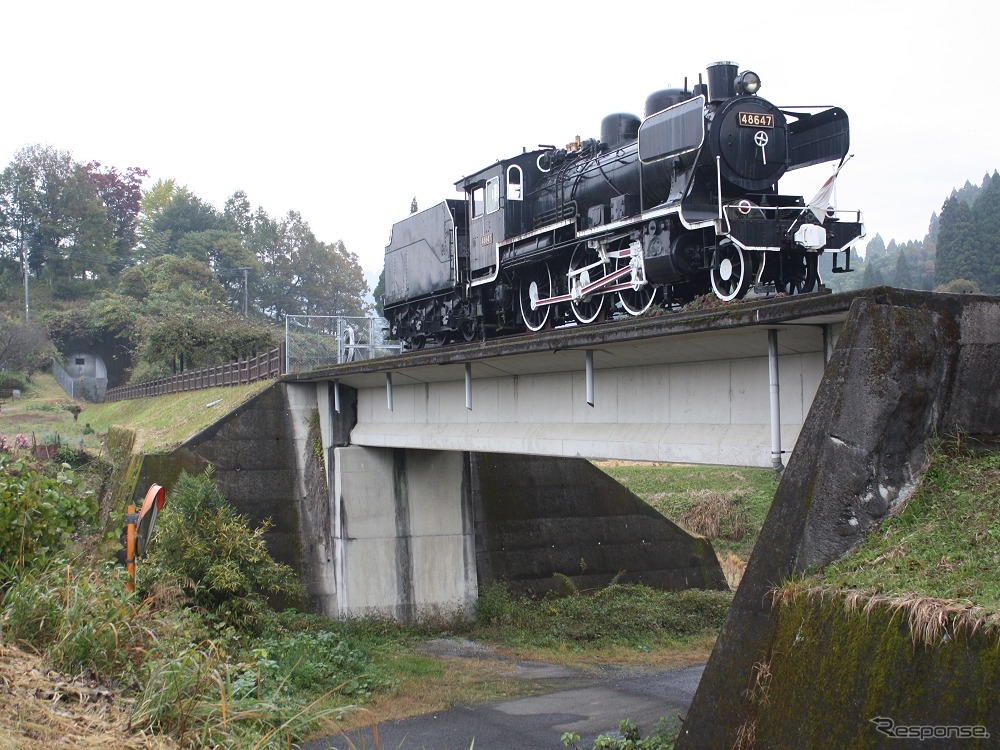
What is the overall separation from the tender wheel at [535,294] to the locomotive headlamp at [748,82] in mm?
4868

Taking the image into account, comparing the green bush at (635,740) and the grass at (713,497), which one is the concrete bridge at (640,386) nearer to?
the green bush at (635,740)

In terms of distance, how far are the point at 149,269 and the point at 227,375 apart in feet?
151

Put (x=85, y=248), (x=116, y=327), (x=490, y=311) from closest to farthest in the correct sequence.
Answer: (x=490, y=311), (x=116, y=327), (x=85, y=248)

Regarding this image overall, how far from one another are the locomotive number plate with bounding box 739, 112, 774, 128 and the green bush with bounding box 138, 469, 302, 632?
10752 millimetres

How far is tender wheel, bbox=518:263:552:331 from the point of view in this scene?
17.6 m

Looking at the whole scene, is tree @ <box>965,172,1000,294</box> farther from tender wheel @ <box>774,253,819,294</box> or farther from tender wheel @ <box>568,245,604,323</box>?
tender wheel @ <box>568,245,604,323</box>

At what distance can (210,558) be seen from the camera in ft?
50.8

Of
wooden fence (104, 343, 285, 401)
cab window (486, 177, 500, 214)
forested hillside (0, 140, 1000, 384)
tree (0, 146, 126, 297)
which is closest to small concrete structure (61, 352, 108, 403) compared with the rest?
forested hillside (0, 140, 1000, 384)

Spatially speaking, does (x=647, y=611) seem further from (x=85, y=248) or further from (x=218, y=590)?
(x=85, y=248)

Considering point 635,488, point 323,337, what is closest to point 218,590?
point 323,337

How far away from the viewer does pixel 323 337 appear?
2295cm

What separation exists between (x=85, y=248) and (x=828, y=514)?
80.1 metres

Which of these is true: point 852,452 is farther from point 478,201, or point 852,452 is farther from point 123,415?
point 123,415

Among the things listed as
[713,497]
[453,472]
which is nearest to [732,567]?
[713,497]
